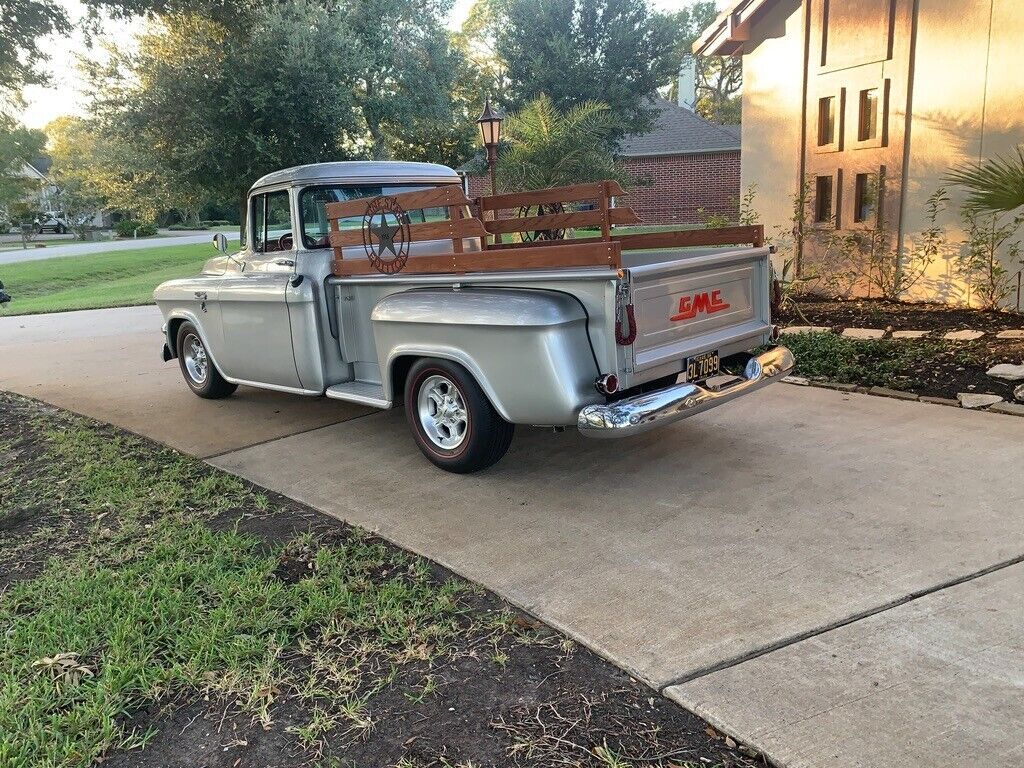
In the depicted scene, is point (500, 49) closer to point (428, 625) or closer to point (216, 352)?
point (216, 352)

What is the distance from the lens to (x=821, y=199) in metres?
10.7

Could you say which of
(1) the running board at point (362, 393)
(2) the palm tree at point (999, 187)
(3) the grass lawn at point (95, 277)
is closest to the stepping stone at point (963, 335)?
(2) the palm tree at point (999, 187)

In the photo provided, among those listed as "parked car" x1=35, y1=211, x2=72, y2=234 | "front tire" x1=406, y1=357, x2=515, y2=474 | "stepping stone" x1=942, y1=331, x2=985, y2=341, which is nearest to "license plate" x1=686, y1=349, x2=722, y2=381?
"front tire" x1=406, y1=357, x2=515, y2=474

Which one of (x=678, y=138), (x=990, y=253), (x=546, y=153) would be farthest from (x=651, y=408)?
(x=678, y=138)

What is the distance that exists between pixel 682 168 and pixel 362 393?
24.8 meters

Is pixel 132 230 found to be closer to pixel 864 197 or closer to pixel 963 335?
Result: pixel 864 197

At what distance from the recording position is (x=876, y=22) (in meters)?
9.70

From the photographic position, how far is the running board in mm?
5387

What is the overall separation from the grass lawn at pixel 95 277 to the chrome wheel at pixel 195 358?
33.1 ft

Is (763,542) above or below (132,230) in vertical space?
below

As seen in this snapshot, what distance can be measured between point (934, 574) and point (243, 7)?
9.22 meters

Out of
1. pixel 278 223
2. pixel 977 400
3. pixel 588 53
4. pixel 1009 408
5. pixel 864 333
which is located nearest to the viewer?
pixel 1009 408

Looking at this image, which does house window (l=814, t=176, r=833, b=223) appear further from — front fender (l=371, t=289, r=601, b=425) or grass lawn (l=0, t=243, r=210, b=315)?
grass lawn (l=0, t=243, r=210, b=315)

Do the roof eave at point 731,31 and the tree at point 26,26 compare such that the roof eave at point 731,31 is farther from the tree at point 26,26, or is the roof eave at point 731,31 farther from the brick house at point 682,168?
the brick house at point 682,168
